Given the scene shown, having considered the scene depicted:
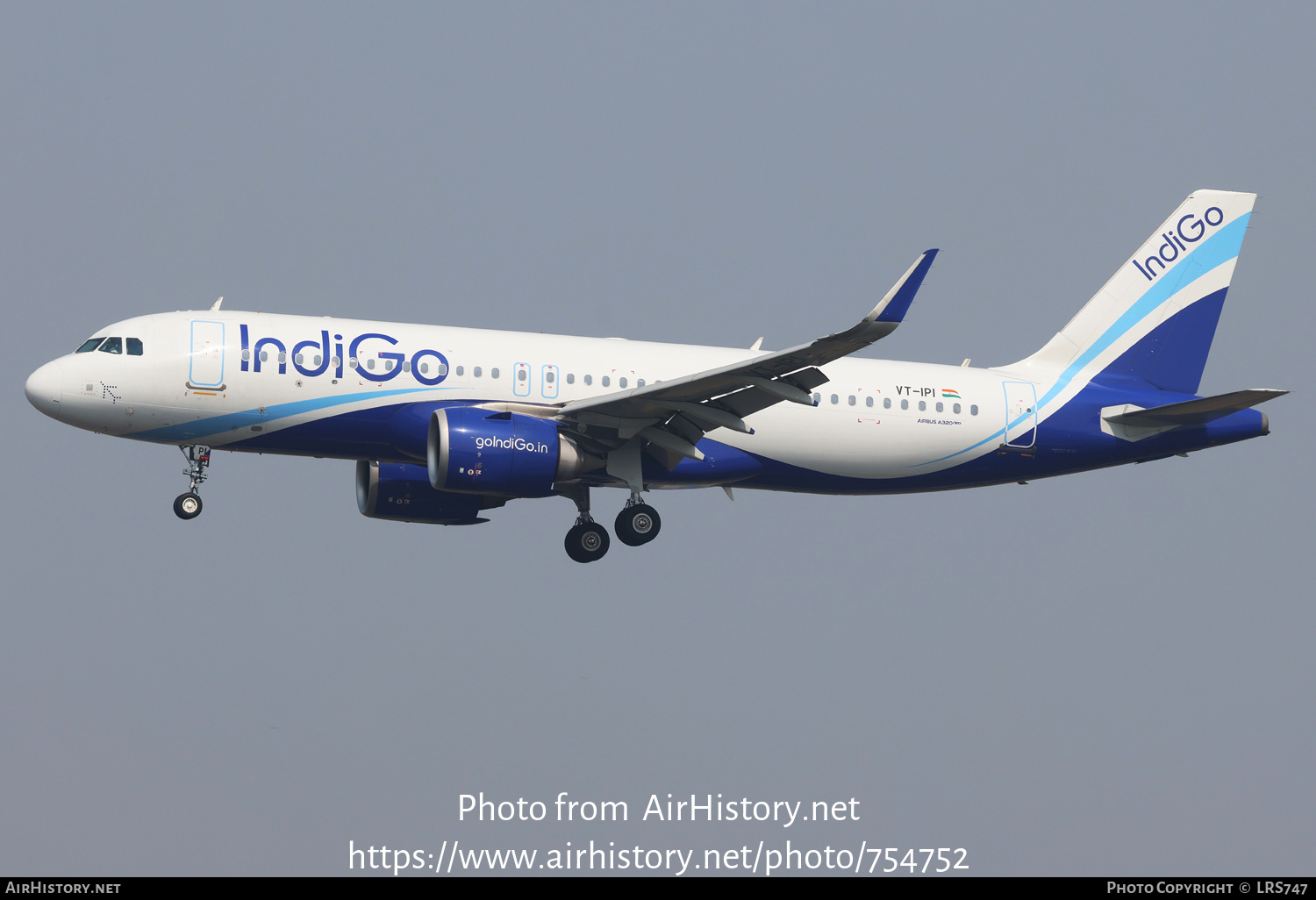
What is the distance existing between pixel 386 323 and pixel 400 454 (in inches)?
110

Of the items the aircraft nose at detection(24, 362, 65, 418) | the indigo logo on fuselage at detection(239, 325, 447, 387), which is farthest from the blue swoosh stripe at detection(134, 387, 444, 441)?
the aircraft nose at detection(24, 362, 65, 418)

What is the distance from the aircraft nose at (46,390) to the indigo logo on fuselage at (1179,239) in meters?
25.3

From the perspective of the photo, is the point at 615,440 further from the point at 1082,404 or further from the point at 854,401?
the point at 1082,404

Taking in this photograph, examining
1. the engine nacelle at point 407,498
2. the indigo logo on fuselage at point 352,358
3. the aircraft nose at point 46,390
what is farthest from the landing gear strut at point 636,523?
the aircraft nose at point 46,390

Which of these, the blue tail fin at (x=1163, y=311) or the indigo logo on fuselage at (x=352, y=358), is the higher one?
the blue tail fin at (x=1163, y=311)

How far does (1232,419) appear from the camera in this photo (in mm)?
36500

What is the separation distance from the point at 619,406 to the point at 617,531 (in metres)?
3.75

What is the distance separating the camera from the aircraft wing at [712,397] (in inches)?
1109

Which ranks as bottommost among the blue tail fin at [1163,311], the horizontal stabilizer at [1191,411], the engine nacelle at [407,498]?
the engine nacelle at [407,498]

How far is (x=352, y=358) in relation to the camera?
32.6m

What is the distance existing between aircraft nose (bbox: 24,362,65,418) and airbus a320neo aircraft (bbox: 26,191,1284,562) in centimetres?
4

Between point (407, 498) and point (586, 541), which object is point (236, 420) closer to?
point (407, 498)

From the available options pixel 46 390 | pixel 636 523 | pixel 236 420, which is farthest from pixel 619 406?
pixel 46 390

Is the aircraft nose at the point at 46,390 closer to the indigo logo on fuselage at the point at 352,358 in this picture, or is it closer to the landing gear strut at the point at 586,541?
the indigo logo on fuselage at the point at 352,358
